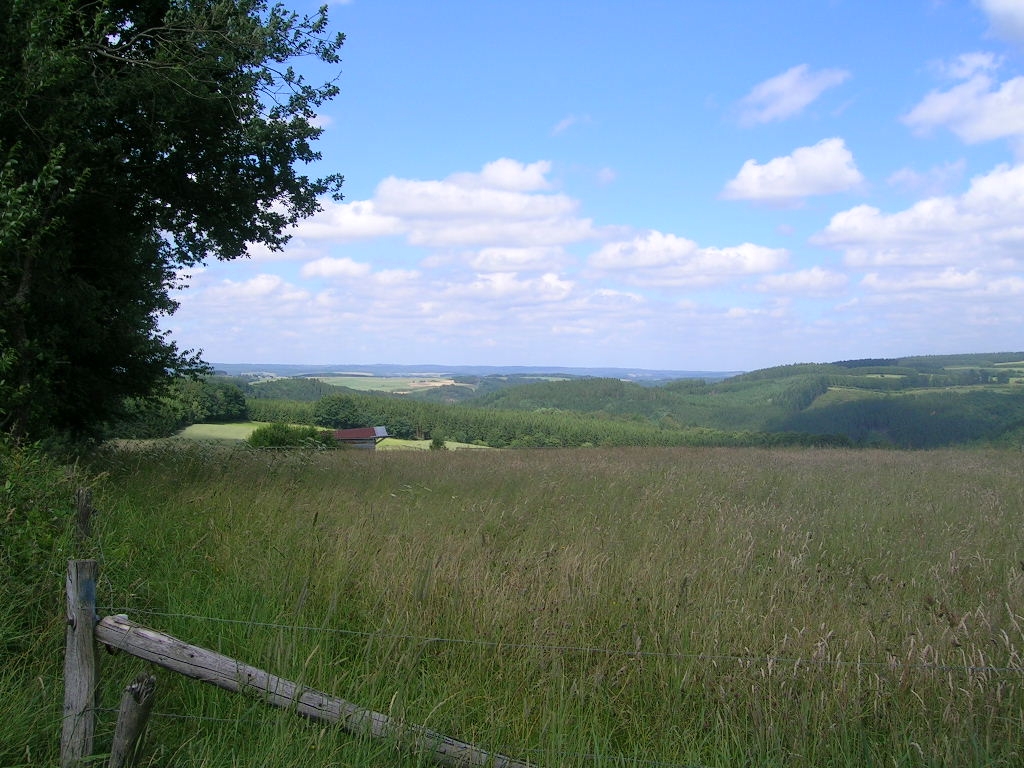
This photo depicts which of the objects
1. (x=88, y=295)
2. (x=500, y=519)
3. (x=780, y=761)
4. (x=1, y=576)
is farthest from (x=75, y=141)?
(x=780, y=761)

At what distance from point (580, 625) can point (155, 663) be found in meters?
2.45

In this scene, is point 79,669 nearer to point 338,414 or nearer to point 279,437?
point 279,437

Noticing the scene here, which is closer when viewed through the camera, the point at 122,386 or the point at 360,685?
the point at 360,685

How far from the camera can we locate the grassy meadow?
3.63 m

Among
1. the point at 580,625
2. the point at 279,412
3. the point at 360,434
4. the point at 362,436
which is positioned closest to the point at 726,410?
the point at 279,412

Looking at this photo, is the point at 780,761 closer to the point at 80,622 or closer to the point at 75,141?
the point at 80,622

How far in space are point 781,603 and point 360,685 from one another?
9.20 feet

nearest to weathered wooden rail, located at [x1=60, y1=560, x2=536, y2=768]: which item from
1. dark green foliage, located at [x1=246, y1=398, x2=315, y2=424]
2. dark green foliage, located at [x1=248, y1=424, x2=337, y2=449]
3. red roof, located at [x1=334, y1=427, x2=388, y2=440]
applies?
dark green foliage, located at [x1=248, y1=424, x2=337, y2=449]

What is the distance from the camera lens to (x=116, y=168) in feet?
30.9

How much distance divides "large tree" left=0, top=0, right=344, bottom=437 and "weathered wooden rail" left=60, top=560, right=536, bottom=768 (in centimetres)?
447

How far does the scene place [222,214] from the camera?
10.7 m

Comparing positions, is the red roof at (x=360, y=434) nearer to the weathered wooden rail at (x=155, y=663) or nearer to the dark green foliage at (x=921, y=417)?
the weathered wooden rail at (x=155, y=663)

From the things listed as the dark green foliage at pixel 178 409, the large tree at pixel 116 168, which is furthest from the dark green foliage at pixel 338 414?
the large tree at pixel 116 168

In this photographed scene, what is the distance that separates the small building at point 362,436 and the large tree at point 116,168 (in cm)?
1087
